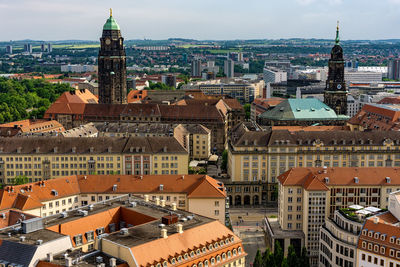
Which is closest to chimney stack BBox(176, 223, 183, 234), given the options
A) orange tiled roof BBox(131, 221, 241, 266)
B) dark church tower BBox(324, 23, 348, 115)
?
orange tiled roof BBox(131, 221, 241, 266)

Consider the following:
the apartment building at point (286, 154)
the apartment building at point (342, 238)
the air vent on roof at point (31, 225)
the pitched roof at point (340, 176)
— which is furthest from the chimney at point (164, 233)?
the apartment building at point (286, 154)

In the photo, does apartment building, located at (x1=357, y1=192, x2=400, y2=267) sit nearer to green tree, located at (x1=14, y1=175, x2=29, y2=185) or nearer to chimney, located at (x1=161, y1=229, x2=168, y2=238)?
chimney, located at (x1=161, y1=229, x2=168, y2=238)

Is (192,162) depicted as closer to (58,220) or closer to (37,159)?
(37,159)

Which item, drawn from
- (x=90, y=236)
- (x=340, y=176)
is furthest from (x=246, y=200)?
(x=90, y=236)

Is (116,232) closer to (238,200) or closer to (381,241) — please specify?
(381,241)

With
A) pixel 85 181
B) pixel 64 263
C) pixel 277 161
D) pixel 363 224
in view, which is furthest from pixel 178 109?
pixel 64 263

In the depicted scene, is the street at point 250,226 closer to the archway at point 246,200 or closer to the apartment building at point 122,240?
the archway at point 246,200
